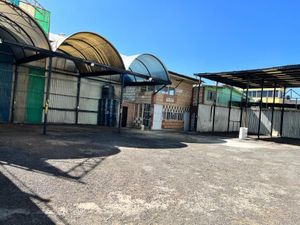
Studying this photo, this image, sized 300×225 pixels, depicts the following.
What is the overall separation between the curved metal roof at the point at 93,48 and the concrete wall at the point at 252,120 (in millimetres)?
10332

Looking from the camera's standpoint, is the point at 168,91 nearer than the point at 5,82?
No

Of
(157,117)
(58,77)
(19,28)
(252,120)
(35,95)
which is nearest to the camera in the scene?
(19,28)

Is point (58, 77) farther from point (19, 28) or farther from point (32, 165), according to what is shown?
point (32, 165)

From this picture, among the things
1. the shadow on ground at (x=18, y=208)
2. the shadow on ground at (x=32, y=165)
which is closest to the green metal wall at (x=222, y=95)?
the shadow on ground at (x=32, y=165)

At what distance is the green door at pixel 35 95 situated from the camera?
18891 mm

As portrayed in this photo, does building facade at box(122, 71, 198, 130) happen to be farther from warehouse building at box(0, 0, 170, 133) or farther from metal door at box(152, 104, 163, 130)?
warehouse building at box(0, 0, 170, 133)

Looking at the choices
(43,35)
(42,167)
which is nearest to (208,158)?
(42,167)

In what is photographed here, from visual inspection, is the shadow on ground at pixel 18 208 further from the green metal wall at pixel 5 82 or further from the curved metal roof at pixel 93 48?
the green metal wall at pixel 5 82

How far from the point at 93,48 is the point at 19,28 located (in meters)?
4.84

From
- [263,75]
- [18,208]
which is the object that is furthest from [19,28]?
[263,75]

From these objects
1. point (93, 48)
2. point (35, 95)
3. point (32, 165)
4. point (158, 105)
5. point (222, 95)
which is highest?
point (93, 48)

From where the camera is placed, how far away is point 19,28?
15945mm

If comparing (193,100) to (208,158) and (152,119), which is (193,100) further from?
(208,158)

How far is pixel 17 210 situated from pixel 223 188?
423 centimetres
